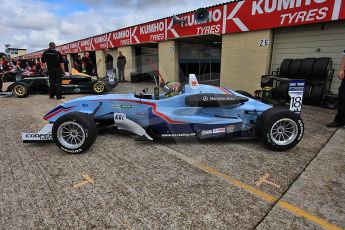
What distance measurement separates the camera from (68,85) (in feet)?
27.5

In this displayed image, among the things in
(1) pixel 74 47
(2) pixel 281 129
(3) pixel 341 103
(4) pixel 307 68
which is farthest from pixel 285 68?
(1) pixel 74 47

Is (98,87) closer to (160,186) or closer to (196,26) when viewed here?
(196,26)

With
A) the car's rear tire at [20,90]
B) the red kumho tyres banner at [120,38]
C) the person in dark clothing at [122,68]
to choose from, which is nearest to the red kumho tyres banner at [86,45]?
the red kumho tyres banner at [120,38]

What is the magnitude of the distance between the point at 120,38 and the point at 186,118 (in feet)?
44.7

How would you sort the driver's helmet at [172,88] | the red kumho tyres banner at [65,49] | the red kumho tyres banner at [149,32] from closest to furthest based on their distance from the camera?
1. the driver's helmet at [172,88]
2. the red kumho tyres banner at [149,32]
3. the red kumho tyres banner at [65,49]

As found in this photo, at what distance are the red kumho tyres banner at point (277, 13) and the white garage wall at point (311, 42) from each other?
38 cm

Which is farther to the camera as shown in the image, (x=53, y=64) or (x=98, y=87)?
(x=98, y=87)

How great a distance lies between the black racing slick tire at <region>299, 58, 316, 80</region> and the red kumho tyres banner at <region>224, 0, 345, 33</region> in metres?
1.24

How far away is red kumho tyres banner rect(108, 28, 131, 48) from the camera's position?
14548 millimetres

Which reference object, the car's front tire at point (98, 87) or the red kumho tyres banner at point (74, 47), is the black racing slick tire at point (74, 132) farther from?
the red kumho tyres banner at point (74, 47)

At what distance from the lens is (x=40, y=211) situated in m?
1.98

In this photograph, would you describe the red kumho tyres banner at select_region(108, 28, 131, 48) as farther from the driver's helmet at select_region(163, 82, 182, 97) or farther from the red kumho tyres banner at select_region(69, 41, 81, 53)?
the driver's helmet at select_region(163, 82, 182, 97)

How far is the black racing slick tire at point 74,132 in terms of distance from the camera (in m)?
3.05

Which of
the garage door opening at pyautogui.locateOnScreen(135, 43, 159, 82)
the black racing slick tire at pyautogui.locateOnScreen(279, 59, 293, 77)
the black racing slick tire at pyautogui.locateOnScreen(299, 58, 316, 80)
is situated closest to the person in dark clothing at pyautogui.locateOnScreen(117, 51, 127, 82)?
the garage door opening at pyautogui.locateOnScreen(135, 43, 159, 82)
